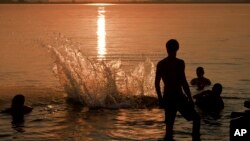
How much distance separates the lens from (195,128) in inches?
481

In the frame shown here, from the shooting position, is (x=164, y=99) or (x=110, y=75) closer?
(x=164, y=99)

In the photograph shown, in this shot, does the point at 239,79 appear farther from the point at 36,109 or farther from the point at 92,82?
Result: the point at 36,109

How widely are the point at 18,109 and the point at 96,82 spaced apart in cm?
374

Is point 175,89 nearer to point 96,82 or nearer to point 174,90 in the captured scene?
point 174,90

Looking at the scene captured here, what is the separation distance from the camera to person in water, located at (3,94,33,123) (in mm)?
17016

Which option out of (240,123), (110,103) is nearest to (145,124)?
(110,103)

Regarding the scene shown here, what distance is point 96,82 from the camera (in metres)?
20.2

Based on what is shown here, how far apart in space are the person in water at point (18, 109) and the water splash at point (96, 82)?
2.78m

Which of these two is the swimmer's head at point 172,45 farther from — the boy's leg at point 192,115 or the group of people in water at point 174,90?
the boy's leg at point 192,115

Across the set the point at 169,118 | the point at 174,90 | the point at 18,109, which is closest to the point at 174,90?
the point at 174,90

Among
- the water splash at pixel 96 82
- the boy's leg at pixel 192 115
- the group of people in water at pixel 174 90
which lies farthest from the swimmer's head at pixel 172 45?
the water splash at pixel 96 82

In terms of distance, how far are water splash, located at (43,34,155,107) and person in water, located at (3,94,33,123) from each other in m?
2.78

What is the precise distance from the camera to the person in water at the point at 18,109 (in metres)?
17.0

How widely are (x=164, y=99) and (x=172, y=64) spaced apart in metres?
0.82
